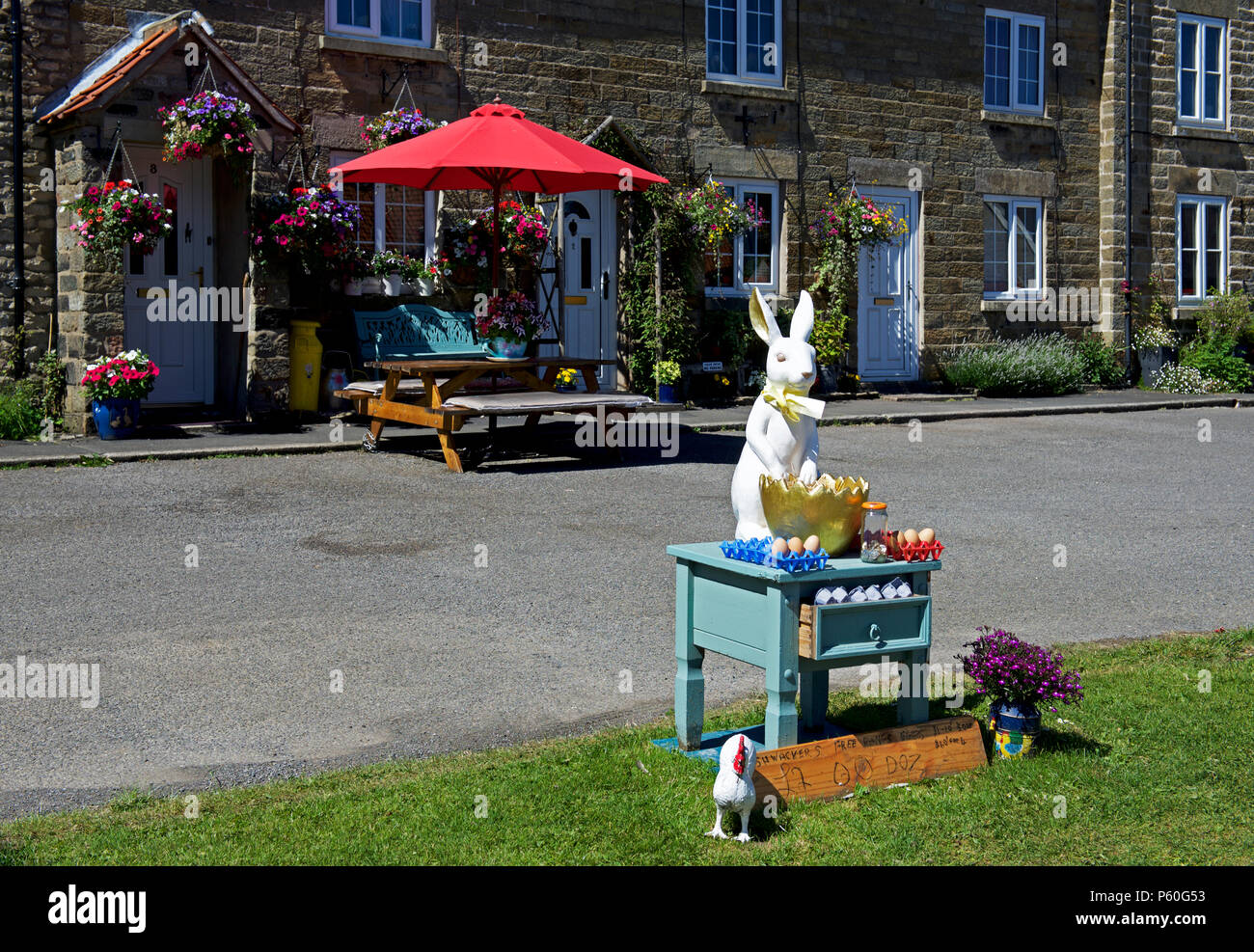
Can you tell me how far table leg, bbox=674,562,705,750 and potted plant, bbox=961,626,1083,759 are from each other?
962mm

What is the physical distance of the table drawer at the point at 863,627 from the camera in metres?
4.46

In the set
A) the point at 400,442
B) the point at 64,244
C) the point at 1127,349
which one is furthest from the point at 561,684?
the point at 1127,349

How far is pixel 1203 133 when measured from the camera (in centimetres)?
2228

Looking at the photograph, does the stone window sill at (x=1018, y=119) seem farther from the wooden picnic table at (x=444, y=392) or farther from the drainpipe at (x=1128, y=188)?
the wooden picnic table at (x=444, y=392)

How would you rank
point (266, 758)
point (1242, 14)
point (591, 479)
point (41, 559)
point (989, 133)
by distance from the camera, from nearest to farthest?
point (266, 758) → point (41, 559) → point (591, 479) → point (989, 133) → point (1242, 14)

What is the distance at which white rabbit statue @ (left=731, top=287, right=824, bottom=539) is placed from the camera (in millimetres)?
4832

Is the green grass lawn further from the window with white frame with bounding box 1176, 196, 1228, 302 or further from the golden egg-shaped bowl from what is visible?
the window with white frame with bounding box 1176, 196, 1228, 302

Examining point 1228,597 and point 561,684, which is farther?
point 1228,597

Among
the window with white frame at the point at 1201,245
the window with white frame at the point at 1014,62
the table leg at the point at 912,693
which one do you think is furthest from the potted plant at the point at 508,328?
the window with white frame at the point at 1201,245

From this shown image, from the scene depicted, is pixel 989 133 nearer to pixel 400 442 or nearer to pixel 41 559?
pixel 400 442

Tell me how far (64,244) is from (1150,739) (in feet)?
37.6

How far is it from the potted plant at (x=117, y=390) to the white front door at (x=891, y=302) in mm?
10364

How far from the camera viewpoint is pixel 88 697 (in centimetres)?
546

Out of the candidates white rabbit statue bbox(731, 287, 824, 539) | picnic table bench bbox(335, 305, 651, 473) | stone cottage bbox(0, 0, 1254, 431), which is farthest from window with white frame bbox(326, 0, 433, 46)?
white rabbit statue bbox(731, 287, 824, 539)
